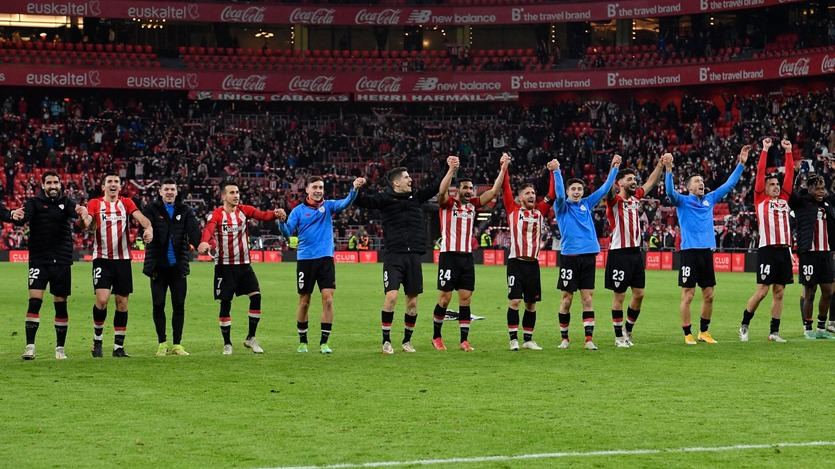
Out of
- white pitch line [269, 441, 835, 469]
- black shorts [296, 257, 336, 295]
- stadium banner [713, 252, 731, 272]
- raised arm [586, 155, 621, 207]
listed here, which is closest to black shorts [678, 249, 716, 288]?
raised arm [586, 155, 621, 207]

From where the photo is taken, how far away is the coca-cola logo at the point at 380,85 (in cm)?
6619

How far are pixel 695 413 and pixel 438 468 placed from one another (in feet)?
11.2

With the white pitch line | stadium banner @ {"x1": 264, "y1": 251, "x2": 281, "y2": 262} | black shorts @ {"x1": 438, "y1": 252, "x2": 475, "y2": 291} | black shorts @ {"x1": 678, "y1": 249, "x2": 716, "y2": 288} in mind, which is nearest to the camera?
the white pitch line

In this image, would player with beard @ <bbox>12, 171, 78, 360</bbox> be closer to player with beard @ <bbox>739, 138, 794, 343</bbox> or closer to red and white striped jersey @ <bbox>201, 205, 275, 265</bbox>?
red and white striped jersey @ <bbox>201, 205, 275, 265</bbox>

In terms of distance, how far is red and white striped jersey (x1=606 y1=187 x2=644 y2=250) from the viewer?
1800cm

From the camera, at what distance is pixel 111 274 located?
16.7 meters

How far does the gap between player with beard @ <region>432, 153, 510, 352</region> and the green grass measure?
629 millimetres

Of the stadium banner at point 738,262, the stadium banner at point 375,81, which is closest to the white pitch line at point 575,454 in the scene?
the stadium banner at point 738,262

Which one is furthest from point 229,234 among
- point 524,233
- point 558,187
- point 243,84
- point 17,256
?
point 243,84

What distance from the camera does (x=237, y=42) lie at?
6969cm

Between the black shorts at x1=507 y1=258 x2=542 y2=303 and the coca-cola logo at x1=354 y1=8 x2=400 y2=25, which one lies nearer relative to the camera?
the black shorts at x1=507 y1=258 x2=542 y2=303

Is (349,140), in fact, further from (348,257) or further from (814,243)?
(814,243)

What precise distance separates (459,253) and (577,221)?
1.74 m

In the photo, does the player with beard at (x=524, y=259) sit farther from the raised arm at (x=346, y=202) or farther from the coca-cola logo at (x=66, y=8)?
the coca-cola logo at (x=66, y=8)
